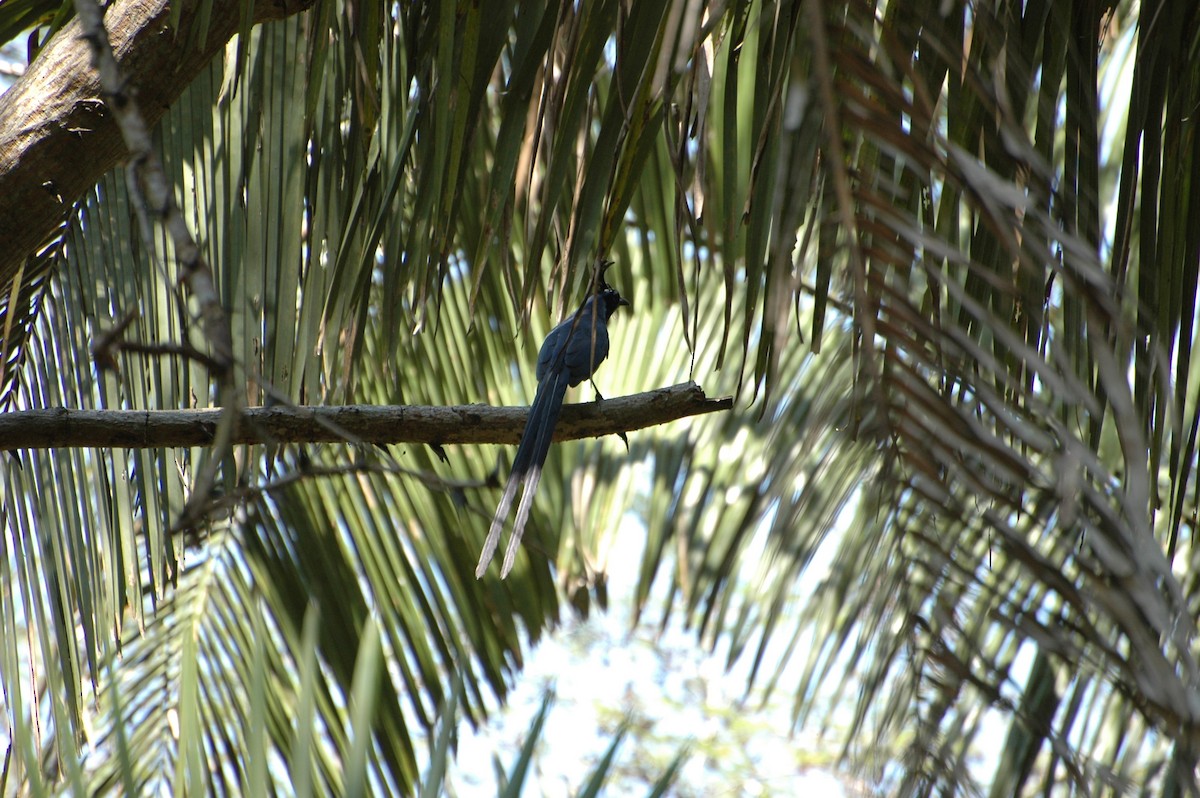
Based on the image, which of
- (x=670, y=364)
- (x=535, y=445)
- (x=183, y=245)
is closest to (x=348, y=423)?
(x=535, y=445)

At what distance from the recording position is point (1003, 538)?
3.16ft

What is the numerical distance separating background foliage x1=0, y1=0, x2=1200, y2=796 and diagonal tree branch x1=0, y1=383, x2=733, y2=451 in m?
0.13

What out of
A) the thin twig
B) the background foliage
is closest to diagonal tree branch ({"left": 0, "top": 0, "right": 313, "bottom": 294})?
the background foliage

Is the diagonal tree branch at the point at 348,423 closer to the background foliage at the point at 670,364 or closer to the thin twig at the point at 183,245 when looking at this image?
the background foliage at the point at 670,364

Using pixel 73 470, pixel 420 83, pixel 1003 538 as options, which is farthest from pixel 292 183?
pixel 1003 538

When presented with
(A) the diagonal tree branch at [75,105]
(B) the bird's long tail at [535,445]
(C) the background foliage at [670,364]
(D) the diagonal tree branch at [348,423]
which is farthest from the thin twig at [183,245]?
(B) the bird's long tail at [535,445]

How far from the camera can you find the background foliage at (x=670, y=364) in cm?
107

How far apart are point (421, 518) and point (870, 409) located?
3.34 meters

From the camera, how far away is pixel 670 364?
15.4 ft

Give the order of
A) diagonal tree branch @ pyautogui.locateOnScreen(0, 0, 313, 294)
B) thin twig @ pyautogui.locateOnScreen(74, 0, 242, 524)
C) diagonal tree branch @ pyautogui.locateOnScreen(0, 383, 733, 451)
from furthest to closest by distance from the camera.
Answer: diagonal tree branch @ pyautogui.locateOnScreen(0, 383, 733, 451) < diagonal tree branch @ pyautogui.locateOnScreen(0, 0, 313, 294) < thin twig @ pyautogui.locateOnScreen(74, 0, 242, 524)

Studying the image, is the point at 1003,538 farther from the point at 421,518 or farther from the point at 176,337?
the point at 421,518

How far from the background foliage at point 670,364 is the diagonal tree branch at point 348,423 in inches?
5.3

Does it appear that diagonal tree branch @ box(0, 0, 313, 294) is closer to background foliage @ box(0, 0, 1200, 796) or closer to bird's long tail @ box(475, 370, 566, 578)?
background foliage @ box(0, 0, 1200, 796)

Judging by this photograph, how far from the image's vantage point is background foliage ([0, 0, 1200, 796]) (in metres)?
1.07
